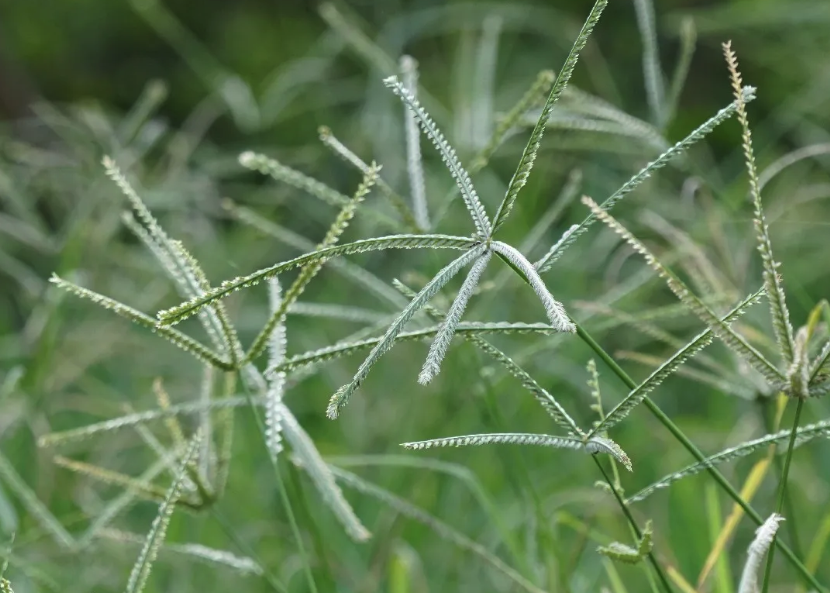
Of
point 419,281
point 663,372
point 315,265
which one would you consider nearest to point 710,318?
point 663,372

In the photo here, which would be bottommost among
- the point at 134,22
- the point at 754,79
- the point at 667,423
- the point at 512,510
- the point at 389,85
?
the point at 512,510

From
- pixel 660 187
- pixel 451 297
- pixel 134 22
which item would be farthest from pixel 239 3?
pixel 451 297

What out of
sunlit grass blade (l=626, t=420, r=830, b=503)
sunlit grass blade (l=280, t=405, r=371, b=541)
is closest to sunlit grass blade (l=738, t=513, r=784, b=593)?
sunlit grass blade (l=626, t=420, r=830, b=503)

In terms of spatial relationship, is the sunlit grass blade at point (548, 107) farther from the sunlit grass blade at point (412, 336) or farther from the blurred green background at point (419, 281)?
the blurred green background at point (419, 281)

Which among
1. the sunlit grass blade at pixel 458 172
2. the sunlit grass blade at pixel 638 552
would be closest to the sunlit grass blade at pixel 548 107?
the sunlit grass blade at pixel 458 172

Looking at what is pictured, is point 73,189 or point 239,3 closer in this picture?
point 73,189

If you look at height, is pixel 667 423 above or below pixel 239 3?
below

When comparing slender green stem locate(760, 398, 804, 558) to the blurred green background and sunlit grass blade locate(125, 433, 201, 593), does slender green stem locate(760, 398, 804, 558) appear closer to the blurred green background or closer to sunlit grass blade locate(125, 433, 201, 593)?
the blurred green background

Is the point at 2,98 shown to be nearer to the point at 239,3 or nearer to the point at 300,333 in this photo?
the point at 239,3
